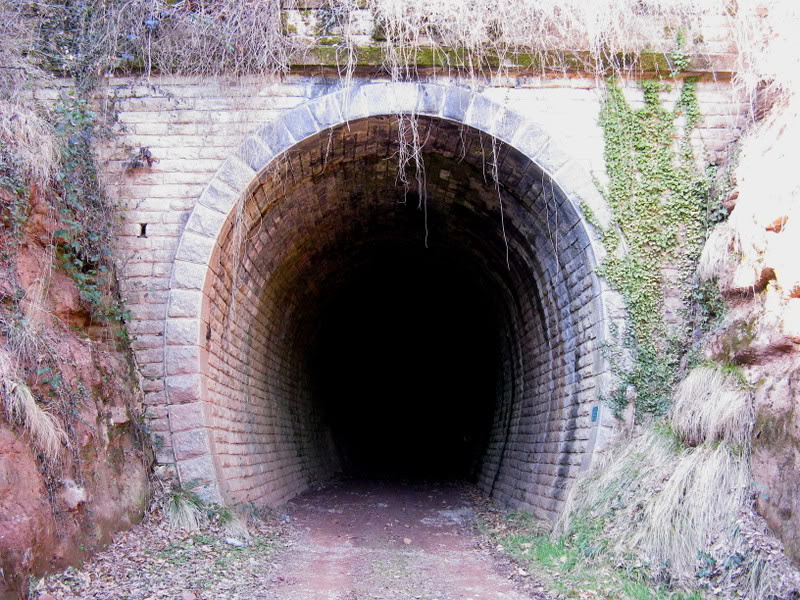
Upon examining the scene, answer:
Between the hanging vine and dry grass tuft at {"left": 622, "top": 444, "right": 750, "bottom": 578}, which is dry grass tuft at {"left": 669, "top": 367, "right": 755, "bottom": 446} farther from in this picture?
the hanging vine

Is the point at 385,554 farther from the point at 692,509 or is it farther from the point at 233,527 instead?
the point at 692,509

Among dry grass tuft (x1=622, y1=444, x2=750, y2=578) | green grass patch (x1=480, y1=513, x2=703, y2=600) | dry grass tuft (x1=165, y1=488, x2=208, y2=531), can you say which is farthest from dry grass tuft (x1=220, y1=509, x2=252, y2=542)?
dry grass tuft (x1=622, y1=444, x2=750, y2=578)

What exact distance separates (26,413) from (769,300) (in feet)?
19.5

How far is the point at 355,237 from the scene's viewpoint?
409 inches

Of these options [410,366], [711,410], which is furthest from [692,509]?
[410,366]

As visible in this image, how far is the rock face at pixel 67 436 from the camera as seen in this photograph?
177 inches

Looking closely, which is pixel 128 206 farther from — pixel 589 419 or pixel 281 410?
pixel 589 419

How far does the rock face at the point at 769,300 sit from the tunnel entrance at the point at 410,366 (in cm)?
489

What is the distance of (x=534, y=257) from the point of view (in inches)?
326

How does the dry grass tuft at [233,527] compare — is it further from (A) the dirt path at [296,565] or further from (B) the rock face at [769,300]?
(B) the rock face at [769,300]

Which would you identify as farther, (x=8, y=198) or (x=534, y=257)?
(x=534, y=257)

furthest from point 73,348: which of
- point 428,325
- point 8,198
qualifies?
point 428,325

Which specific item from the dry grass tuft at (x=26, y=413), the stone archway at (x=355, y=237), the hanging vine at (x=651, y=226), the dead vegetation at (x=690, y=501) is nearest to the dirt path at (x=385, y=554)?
the stone archway at (x=355, y=237)

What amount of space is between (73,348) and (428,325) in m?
10.4
